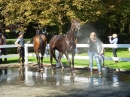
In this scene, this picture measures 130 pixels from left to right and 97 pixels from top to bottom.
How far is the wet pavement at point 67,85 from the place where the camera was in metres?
10.4

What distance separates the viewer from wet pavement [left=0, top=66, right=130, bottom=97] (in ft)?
34.0

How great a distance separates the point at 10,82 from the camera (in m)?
13.1

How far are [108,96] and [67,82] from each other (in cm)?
322

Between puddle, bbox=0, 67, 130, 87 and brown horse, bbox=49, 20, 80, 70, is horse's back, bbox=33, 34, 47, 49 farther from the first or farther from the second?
puddle, bbox=0, 67, 130, 87

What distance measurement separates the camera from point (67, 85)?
12109mm

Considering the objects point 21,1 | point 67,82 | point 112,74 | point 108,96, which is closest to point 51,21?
point 21,1

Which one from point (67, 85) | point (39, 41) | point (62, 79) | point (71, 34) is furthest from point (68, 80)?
point (39, 41)

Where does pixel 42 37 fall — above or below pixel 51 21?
below

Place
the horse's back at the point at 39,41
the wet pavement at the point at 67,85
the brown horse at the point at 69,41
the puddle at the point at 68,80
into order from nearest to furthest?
the wet pavement at the point at 67,85 → the puddle at the point at 68,80 → the brown horse at the point at 69,41 → the horse's back at the point at 39,41

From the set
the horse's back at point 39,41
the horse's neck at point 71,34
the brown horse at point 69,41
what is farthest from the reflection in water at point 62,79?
the horse's back at point 39,41

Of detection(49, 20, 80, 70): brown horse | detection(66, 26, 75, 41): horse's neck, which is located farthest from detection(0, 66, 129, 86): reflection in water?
detection(66, 26, 75, 41): horse's neck

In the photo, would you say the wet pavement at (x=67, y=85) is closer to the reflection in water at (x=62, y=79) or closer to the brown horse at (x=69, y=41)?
the reflection in water at (x=62, y=79)

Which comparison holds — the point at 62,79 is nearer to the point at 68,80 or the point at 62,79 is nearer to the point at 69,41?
the point at 68,80

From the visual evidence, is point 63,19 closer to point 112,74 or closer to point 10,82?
point 112,74
